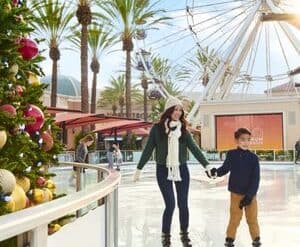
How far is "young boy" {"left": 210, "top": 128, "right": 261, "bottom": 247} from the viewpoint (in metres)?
4.29

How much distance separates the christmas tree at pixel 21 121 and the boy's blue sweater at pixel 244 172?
79.6 inches

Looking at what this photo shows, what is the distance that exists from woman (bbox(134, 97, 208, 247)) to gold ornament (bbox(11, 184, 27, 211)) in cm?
259

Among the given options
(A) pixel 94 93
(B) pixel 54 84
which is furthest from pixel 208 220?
(A) pixel 94 93

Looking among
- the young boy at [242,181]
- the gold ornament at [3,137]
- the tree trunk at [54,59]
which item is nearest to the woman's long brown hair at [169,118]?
the young boy at [242,181]

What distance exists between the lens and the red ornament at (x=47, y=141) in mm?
2574

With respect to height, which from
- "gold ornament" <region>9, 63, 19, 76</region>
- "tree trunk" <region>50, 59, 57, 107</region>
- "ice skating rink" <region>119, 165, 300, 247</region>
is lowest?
"ice skating rink" <region>119, 165, 300, 247</region>

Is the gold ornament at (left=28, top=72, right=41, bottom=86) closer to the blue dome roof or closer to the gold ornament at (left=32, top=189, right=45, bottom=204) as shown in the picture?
the gold ornament at (left=32, top=189, right=45, bottom=204)

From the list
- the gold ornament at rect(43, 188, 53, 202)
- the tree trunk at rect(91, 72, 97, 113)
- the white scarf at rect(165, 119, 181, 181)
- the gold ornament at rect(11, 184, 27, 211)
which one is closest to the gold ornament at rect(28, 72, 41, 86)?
the gold ornament at rect(43, 188, 53, 202)

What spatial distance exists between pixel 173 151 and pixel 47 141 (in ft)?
7.18

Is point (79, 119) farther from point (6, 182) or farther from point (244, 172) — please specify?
point (6, 182)

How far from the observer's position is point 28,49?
2443 mm

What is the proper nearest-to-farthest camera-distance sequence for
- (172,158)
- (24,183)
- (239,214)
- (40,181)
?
(24,183) < (40,181) < (239,214) < (172,158)

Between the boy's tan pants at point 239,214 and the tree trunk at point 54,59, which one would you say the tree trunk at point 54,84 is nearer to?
the tree trunk at point 54,59

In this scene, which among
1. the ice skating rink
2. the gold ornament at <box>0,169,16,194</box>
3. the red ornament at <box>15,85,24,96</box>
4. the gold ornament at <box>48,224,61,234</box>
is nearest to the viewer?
the gold ornament at <box>48,224,61,234</box>
